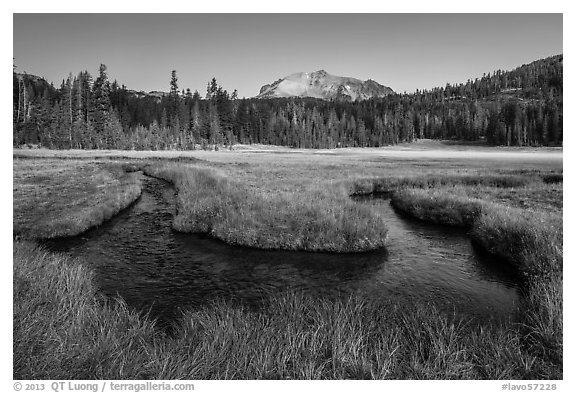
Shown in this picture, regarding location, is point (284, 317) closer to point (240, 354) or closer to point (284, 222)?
point (240, 354)

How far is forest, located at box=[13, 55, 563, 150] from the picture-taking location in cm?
1305

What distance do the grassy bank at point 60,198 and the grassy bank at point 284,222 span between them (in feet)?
13.6

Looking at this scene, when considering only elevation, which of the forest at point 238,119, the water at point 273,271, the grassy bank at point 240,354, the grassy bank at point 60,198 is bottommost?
the water at point 273,271

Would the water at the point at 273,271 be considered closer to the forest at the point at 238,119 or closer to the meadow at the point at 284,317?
the meadow at the point at 284,317

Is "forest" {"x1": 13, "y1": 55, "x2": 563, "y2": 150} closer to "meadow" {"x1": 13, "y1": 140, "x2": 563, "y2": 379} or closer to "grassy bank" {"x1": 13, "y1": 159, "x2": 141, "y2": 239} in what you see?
"grassy bank" {"x1": 13, "y1": 159, "x2": 141, "y2": 239}

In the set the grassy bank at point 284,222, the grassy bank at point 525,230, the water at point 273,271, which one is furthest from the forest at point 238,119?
the grassy bank at point 284,222

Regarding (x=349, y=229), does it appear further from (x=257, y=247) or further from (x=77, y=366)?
(x=77, y=366)

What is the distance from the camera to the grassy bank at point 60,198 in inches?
435

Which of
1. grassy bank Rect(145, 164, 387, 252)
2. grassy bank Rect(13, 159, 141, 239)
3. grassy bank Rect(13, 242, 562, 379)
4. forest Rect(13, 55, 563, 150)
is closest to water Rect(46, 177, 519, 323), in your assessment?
grassy bank Rect(145, 164, 387, 252)

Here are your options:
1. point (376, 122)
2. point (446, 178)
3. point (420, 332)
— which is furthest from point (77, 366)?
point (376, 122)

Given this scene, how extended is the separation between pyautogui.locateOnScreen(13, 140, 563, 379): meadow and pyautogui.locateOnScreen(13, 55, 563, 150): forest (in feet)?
7.76

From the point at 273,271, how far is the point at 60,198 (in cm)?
1239
